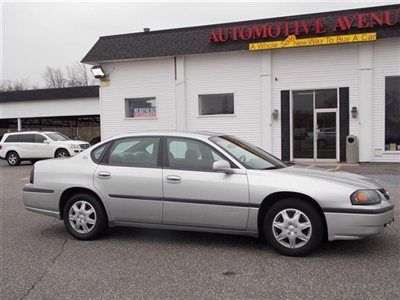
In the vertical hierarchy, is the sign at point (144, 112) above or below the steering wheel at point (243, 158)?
above

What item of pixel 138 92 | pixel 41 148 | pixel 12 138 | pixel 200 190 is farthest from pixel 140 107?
pixel 200 190

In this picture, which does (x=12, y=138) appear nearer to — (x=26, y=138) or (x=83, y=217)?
(x=26, y=138)

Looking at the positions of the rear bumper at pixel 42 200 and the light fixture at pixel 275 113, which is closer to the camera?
the rear bumper at pixel 42 200

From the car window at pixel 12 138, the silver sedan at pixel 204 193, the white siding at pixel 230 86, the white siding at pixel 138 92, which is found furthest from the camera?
the car window at pixel 12 138

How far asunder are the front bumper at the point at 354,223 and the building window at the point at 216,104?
1411 cm

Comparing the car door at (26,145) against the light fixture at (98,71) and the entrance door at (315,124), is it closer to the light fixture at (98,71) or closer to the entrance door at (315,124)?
the light fixture at (98,71)

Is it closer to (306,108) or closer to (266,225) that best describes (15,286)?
(266,225)

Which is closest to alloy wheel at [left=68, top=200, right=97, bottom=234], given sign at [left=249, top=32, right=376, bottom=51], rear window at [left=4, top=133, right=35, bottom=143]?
sign at [left=249, top=32, right=376, bottom=51]

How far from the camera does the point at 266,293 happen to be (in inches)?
163

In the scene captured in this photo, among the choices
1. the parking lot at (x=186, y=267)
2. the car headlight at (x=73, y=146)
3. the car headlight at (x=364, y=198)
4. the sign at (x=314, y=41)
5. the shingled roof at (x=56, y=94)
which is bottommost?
the parking lot at (x=186, y=267)

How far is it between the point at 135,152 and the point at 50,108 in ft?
86.9

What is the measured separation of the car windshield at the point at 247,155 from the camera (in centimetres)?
568

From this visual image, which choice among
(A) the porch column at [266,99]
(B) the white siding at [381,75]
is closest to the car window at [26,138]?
(A) the porch column at [266,99]

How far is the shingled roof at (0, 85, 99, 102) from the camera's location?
2975cm
